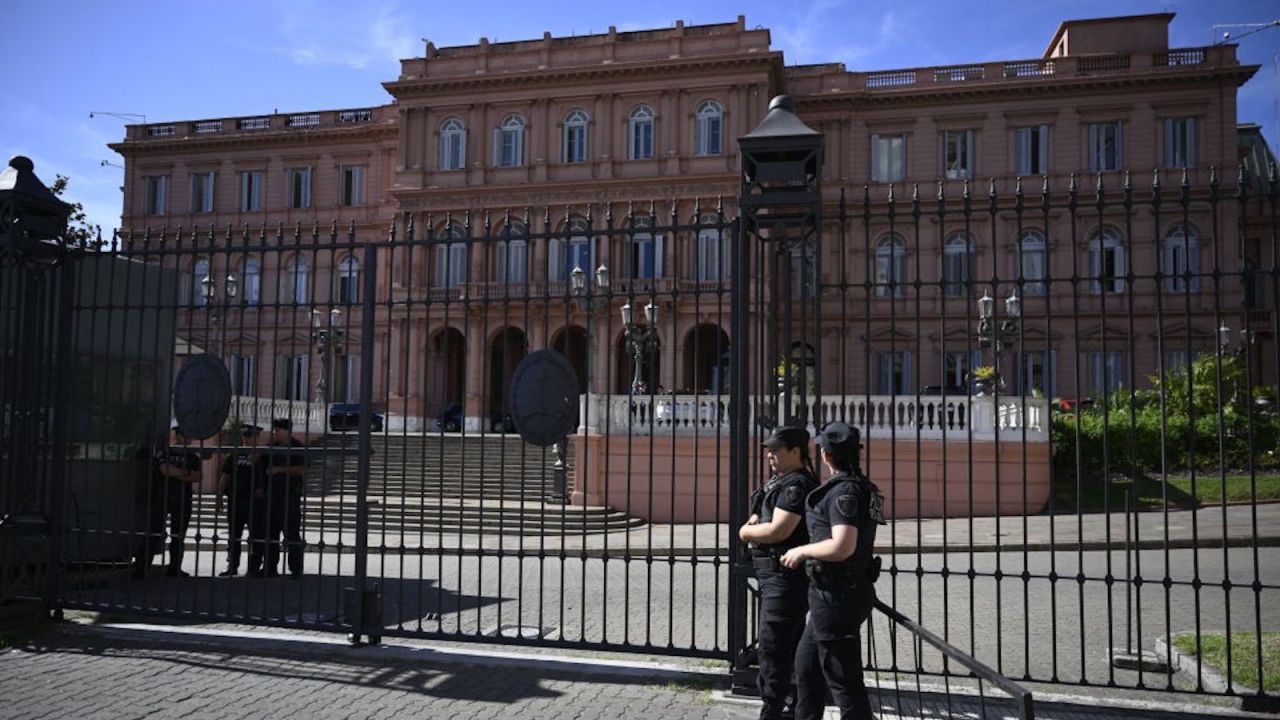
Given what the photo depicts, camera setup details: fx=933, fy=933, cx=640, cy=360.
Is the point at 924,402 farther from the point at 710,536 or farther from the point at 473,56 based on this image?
the point at 473,56

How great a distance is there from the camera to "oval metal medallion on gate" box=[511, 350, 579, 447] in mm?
6715

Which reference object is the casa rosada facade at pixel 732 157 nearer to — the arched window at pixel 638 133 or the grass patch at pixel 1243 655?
the arched window at pixel 638 133

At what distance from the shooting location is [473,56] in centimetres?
3712

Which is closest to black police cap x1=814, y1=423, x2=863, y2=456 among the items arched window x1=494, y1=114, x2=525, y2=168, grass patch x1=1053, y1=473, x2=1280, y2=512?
grass patch x1=1053, y1=473, x2=1280, y2=512

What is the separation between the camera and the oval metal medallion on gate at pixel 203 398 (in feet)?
24.7

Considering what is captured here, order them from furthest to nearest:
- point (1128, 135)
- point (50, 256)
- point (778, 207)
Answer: point (1128, 135) < point (50, 256) < point (778, 207)

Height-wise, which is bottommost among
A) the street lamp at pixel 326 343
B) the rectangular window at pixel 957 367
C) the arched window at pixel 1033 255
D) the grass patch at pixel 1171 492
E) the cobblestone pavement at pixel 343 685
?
the cobblestone pavement at pixel 343 685

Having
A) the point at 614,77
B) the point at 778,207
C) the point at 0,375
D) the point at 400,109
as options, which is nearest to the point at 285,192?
the point at 400,109

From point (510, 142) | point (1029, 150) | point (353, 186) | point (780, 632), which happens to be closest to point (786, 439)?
point (780, 632)

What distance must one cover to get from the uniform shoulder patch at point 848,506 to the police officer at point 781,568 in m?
0.46

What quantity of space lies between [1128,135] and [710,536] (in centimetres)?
2690

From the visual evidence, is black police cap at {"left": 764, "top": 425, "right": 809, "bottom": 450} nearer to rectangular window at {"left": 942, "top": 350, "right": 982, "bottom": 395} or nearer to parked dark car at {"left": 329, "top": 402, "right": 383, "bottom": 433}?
parked dark car at {"left": 329, "top": 402, "right": 383, "bottom": 433}

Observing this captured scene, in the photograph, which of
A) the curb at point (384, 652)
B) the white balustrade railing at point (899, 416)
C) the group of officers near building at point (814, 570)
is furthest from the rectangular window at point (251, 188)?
the group of officers near building at point (814, 570)

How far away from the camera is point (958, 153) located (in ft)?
116
